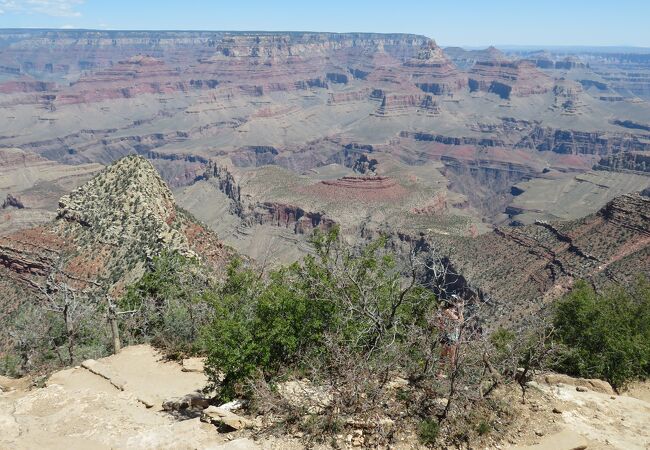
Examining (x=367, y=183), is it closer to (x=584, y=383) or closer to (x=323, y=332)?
(x=584, y=383)

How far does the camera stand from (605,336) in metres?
32.0

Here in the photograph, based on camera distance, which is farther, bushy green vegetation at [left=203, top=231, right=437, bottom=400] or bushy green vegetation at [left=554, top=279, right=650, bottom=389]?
bushy green vegetation at [left=554, top=279, right=650, bottom=389]

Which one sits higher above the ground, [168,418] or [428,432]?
[428,432]

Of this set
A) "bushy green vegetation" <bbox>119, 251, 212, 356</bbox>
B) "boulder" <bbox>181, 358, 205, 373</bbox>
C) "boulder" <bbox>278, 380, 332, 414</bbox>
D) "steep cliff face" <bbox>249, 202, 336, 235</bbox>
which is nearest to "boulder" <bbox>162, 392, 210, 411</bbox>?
"boulder" <bbox>278, 380, 332, 414</bbox>

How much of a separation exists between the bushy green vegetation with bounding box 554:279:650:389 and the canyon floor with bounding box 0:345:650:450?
154 centimetres

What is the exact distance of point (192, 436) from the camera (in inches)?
846

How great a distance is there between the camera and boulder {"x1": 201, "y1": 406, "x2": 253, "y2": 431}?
21172 mm

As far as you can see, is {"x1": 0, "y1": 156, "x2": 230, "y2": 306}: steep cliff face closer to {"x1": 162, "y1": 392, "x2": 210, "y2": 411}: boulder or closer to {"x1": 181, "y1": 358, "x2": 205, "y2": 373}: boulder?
{"x1": 181, "y1": 358, "x2": 205, "y2": 373}: boulder

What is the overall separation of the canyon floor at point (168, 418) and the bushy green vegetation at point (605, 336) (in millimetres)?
1543

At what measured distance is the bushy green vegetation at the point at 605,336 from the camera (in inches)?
1188

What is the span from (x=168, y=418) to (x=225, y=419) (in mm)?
4792

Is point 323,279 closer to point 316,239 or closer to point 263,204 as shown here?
point 316,239

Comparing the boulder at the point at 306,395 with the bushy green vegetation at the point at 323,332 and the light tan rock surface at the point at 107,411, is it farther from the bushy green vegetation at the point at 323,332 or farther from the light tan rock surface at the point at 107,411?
the light tan rock surface at the point at 107,411

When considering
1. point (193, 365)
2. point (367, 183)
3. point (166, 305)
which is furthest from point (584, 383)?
→ point (367, 183)
